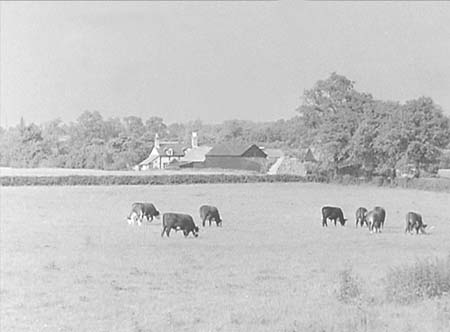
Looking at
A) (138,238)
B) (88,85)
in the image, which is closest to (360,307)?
(138,238)

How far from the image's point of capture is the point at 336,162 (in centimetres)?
313

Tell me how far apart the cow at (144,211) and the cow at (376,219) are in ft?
3.48

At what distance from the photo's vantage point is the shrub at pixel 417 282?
9.80 ft

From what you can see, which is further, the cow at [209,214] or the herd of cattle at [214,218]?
the cow at [209,214]

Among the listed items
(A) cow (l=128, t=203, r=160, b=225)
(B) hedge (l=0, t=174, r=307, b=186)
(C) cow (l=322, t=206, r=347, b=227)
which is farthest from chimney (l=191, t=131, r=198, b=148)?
(C) cow (l=322, t=206, r=347, b=227)

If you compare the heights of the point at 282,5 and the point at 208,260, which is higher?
the point at 282,5

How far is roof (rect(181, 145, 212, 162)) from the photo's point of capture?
128 inches

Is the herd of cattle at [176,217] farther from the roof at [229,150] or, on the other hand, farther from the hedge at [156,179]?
the roof at [229,150]

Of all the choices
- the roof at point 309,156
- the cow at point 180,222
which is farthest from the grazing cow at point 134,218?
the roof at point 309,156

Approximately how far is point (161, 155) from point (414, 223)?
1245 millimetres

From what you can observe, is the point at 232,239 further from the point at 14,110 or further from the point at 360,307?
the point at 14,110

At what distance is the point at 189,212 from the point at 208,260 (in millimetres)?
270

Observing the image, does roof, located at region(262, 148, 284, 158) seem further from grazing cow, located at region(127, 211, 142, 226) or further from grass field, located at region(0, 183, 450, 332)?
grazing cow, located at region(127, 211, 142, 226)

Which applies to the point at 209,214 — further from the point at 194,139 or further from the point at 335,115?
the point at 335,115
